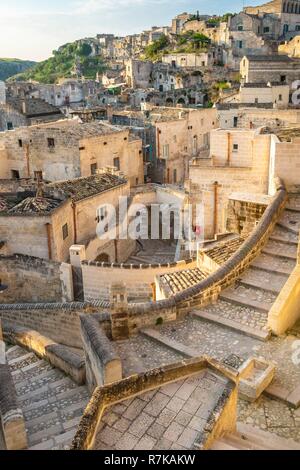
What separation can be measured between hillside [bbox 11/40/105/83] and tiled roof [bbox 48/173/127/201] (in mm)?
74956

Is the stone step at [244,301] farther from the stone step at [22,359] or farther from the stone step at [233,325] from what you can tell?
the stone step at [22,359]

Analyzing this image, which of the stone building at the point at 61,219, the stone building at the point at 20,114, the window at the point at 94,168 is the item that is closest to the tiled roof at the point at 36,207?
the stone building at the point at 61,219

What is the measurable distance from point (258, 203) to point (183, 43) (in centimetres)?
6650

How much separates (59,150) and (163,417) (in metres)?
21.1

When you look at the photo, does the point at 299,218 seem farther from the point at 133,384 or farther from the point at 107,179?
the point at 107,179

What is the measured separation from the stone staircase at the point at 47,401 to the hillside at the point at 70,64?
87346mm

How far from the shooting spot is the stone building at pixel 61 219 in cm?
1808

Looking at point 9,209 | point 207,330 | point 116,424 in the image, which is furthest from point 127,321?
point 9,209

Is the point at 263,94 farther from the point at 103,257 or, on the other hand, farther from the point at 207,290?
the point at 207,290

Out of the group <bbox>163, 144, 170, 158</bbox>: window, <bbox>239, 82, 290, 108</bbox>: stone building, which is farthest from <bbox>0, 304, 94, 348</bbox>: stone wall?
<bbox>239, 82, 290, 108</bbox>: stone building

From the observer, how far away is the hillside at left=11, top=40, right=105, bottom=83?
95875 millimetres

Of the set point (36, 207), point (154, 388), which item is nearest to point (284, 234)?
point (154, 388)

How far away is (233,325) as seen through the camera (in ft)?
31.7

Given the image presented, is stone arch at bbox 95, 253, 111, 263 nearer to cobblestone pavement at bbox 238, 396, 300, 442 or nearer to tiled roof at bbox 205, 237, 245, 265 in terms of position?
tiled roof at bbox 205, 237, 245, 265
